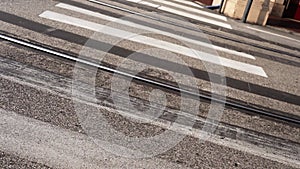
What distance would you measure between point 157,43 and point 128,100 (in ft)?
9.27

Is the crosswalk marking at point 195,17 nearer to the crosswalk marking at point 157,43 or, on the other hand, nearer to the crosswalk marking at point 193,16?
the crosswalk marking at point 193,16

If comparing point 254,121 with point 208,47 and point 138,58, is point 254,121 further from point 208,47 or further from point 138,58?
point 208,47

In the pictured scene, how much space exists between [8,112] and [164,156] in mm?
1726

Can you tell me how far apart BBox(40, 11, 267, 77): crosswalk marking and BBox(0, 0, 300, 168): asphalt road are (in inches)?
1.1

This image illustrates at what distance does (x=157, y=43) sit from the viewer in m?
6.91

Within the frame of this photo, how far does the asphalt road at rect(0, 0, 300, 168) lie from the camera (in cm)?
335

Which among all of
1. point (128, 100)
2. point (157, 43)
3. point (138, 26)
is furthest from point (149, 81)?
point (138, 26)

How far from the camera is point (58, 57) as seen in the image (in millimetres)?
5199

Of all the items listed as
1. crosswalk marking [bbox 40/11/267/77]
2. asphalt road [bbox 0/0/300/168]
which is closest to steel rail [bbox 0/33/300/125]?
asphalt road [bbox 0/0/300/168]

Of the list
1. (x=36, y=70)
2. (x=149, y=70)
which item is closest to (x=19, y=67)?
(x=36, y=70)

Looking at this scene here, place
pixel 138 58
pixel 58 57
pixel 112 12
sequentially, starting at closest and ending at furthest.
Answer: pixel 58 57 < pixel 138 58 < pixel 112 12

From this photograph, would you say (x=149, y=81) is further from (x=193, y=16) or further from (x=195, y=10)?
(x=195, y=10)

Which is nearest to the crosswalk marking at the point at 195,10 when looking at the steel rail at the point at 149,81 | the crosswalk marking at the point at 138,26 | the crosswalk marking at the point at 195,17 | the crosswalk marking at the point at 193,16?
the crosswalk marking at the point at 193,16

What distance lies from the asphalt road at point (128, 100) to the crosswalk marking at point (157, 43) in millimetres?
27
